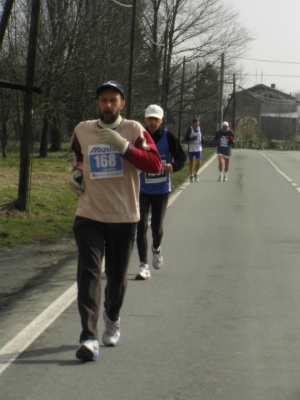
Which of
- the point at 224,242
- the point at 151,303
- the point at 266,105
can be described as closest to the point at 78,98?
the point at 224,242

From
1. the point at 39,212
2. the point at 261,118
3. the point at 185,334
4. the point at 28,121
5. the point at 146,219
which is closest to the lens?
the point at 185,334

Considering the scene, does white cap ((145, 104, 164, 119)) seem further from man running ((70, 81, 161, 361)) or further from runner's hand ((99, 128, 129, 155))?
runner's hand ((99, 128, 129, 155))

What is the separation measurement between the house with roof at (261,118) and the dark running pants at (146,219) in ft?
277

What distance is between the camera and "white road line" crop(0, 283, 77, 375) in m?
5.34

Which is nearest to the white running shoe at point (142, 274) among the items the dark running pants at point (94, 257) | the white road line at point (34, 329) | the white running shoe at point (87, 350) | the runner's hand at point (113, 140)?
the white road line at point (34, 329)

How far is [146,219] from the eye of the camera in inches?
322

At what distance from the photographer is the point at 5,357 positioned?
529 centimetres

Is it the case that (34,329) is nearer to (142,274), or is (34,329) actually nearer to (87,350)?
(87,350)

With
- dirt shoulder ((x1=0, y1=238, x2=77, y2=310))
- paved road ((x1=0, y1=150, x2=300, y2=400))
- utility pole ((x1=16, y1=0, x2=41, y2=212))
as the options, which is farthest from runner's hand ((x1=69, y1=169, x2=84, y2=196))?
utility pole ((x1=16, y1=0, x2=41, y2=212))

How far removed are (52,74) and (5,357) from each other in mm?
20095

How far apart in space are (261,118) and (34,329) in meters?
107

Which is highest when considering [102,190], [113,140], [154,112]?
[154,112]

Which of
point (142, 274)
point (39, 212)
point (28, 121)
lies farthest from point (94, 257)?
point (39, 212)

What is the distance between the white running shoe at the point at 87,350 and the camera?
16.9ft
